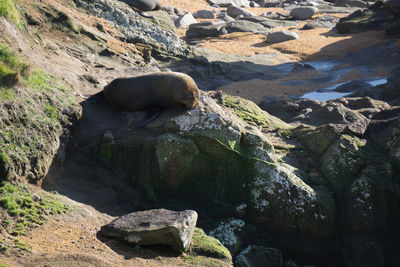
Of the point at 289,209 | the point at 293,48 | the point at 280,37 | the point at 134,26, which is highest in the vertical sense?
the point at 134,26

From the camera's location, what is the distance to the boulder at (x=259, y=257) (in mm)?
7103

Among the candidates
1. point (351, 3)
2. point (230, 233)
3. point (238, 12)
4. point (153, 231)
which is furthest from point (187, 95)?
point (351, 3)

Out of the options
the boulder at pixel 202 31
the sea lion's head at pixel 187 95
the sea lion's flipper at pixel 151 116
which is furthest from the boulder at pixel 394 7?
the sea lion's flipper at pixel 151 116

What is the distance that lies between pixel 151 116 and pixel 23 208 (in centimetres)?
290

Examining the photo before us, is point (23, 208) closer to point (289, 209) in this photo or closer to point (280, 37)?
point (289, 209)

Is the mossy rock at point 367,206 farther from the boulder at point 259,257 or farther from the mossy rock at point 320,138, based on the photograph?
the boulder at point 259,257

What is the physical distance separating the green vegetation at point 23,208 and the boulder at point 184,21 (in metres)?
21.9

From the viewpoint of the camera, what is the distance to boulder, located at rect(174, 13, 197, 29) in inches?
1066

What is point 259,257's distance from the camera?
7266mm

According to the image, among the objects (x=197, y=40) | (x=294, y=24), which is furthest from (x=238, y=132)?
(x=294, y=24)

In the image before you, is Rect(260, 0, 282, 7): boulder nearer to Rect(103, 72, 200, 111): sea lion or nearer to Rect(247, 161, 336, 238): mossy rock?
Rect(103, 72, 200, 111): sea lion

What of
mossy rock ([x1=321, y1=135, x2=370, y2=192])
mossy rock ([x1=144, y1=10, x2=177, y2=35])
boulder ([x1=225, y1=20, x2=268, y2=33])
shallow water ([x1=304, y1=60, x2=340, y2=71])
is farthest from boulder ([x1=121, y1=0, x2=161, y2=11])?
mossy rock ([x1=321, y1=135, x2=370, y2=192])

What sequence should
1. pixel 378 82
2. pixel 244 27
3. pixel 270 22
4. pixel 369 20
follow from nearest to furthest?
pixel 378 82 → pixel 369 20 → pixel 244 27 → pixel 270 22

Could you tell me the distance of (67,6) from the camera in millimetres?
13664
